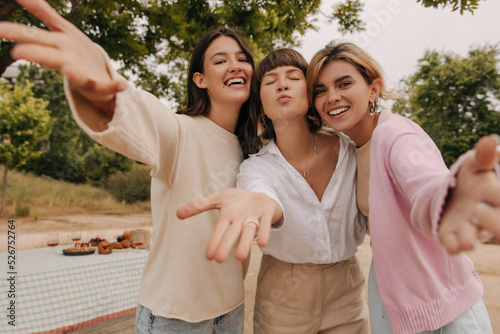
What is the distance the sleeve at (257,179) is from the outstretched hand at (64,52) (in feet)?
1.90

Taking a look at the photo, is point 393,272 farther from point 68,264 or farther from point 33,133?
point 33,133

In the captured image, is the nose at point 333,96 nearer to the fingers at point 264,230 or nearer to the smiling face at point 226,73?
the smiling face at point 226,73

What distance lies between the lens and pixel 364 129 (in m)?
1.55

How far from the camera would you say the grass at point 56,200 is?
13.2 m

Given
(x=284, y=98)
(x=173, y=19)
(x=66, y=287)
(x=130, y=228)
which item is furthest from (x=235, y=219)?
(x=130, y=228)

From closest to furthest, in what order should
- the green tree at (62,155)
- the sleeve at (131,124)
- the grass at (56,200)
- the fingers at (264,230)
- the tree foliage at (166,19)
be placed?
1. the fingers at (264,230)
2. the sleeve at (131,124)
3. the tree foliage at (166,19)
4. the grass at (56,200)
5. the green tree at (62,155)

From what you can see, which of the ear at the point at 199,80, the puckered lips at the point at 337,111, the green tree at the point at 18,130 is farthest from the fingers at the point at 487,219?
the green tree at the point at 18,130

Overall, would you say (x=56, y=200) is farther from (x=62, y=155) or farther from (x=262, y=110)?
(x=262, y=110)

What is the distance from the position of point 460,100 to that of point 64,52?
17438 mm

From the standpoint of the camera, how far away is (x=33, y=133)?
12.4 metres

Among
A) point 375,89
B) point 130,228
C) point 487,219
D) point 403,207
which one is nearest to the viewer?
point 487,219

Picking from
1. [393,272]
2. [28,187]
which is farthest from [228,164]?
[28,187]

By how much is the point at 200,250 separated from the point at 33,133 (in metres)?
14.0

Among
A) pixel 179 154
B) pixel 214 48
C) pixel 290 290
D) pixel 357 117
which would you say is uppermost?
pixel 214 48
